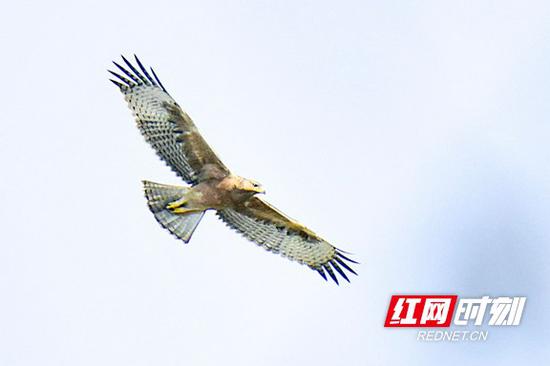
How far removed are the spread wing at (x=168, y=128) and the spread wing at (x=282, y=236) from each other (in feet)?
2.41

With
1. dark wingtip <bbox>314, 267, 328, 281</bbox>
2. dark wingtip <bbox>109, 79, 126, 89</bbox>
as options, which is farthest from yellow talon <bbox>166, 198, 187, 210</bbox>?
dark wingtip <bbox>314, 267, 328, 281</bbox>

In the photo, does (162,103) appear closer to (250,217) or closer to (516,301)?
(250,217)

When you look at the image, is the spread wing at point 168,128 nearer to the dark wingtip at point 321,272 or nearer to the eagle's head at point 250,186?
the eagle's head at point 250,186

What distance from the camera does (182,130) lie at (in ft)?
88.9

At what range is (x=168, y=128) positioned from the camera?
2719 centimetres

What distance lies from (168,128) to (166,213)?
3.41 feet

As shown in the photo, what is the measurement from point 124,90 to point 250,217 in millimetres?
2218

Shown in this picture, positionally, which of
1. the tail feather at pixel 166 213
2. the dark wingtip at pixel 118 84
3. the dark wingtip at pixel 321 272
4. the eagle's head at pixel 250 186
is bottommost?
the tail feather at pixel 166 213

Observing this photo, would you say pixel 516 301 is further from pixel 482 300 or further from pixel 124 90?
pixel 124 90

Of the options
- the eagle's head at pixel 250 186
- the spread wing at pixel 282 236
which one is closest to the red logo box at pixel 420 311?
the spread wing at pixel 282 236

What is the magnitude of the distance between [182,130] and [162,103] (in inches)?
17.9

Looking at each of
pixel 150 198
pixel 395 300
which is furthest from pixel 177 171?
pixel 395 300

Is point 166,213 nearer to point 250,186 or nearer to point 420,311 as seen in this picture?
point 250,186

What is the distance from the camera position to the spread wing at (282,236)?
27547mm
